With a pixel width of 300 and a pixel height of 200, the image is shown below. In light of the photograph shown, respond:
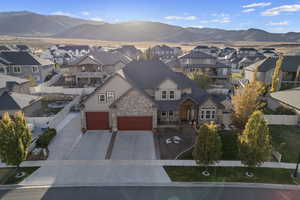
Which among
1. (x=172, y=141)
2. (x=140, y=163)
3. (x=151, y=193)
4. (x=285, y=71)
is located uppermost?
(x=285, y=71)

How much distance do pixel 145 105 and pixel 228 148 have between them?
10.3 metres

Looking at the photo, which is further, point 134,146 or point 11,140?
point 134,146

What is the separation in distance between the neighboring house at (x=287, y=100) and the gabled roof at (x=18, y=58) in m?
50.5

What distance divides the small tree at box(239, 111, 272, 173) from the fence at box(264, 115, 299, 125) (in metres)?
11.9

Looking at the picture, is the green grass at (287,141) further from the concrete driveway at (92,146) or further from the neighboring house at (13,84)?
the neighboring house at (13,84)

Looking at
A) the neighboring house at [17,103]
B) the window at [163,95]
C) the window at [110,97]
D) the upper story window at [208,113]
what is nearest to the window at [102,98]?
the window at [110,97]

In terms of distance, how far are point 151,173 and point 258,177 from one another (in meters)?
8.72

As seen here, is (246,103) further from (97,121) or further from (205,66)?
(205,66)

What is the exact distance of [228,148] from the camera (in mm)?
19781

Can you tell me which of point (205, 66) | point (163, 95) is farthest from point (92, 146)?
point (205, 66)

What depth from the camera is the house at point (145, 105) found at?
22.9m

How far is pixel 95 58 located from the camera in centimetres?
4900

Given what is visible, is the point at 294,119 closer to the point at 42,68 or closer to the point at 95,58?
the point at 95,58

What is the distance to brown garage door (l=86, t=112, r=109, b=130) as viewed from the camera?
23.8m
